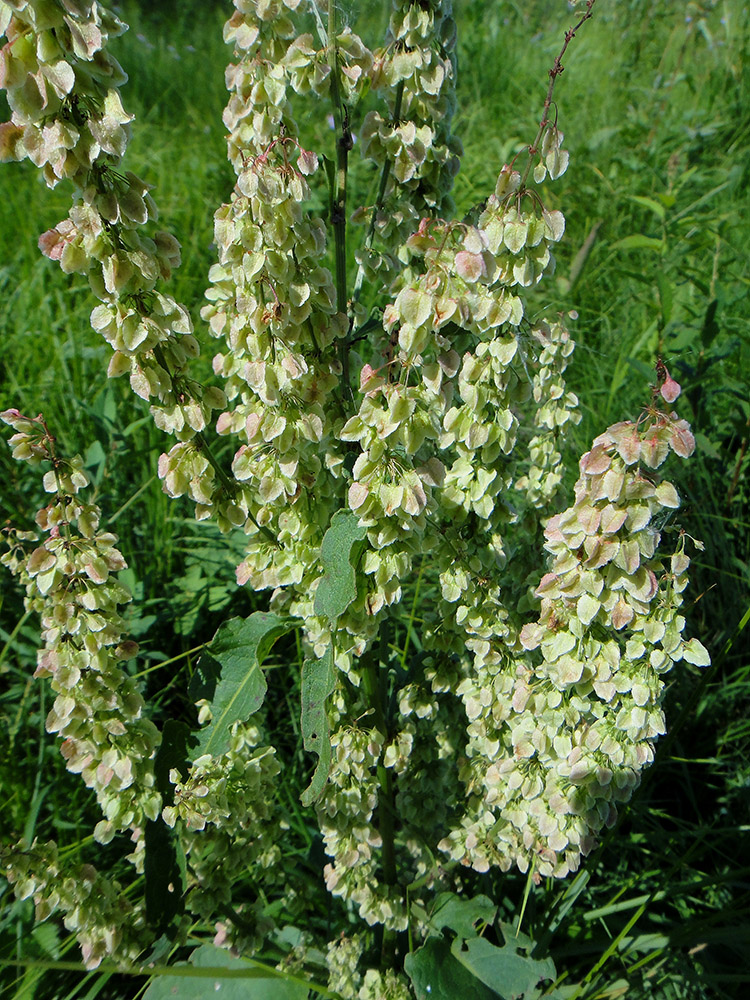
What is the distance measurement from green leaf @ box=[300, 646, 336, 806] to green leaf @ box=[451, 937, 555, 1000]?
0.57 metres

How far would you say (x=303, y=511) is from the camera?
1.28 m

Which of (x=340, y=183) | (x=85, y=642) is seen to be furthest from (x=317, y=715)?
(x=340, y=183)

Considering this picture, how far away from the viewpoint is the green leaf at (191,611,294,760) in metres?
1.36

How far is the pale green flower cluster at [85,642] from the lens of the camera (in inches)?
46.6

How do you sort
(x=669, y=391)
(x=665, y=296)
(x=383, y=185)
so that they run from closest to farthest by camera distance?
(x=669, y=391) → (x=383, y=185) → (x=665, y=296)

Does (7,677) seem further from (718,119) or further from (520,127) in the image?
(718,119)

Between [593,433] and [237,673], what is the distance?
4.93 ft

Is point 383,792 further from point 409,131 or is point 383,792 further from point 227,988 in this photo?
point 409,131

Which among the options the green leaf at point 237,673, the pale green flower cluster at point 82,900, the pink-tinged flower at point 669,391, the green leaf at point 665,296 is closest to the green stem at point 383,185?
the pink-tinged flower at point 669,391

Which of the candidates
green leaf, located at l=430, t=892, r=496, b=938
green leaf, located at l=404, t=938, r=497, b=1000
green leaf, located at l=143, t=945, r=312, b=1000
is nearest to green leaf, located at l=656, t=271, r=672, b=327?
green leaf, located at l=430, t=892, r=496, b=938

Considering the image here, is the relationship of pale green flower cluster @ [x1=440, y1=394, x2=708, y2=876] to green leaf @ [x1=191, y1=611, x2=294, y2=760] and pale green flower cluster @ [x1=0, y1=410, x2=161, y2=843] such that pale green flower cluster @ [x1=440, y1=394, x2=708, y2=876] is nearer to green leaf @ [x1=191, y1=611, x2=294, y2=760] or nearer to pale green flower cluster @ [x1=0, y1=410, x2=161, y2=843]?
green leaf @ [x1=191, y1=611, x2=294, y2=760]

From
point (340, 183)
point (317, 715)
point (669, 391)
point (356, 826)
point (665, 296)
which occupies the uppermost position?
point (665, 296)

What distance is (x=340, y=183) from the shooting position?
1152 millimetres

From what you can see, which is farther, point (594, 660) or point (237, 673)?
point (237, 673)
